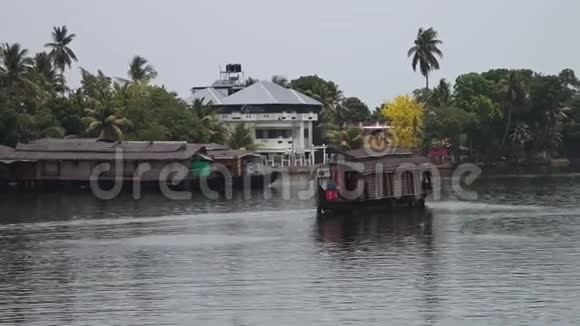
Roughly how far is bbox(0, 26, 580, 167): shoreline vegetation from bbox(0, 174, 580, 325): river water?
19758mm

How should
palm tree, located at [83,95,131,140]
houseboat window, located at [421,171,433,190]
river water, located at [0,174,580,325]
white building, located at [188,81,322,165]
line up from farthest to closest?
white building, located at [188,81,322,165]
palm tree, located at [83,95,131,140]
houseboat window, located at [421,171,433,190]
river water, located at [0,174,580,325]

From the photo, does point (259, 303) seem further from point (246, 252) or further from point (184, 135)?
point (184, 135)

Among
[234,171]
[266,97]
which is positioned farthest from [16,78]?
[266,97]

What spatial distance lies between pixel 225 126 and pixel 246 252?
166 feet

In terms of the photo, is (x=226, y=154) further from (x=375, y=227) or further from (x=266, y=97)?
(x=375, y=227)

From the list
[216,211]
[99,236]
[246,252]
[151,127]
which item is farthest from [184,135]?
[246,252]

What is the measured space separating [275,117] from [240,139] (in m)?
4.74

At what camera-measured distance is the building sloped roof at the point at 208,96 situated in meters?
82.4

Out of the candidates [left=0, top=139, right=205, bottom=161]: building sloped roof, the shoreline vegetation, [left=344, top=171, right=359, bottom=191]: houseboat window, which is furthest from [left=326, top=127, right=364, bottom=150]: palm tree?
[left=344, top=171, right=359, bottom=191]: houseboat window

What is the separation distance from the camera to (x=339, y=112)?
91438mm

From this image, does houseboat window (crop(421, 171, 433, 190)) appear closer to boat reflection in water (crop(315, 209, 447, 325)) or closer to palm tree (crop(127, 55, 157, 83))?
boat reflection in water (crop(315, 209, 447, 325))

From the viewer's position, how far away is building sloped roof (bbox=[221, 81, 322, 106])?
7894 cm

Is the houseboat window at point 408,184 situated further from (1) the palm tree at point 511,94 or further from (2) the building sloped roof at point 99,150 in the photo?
(1) the palm tree at point 511,94

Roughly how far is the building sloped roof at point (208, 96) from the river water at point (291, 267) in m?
40.6
